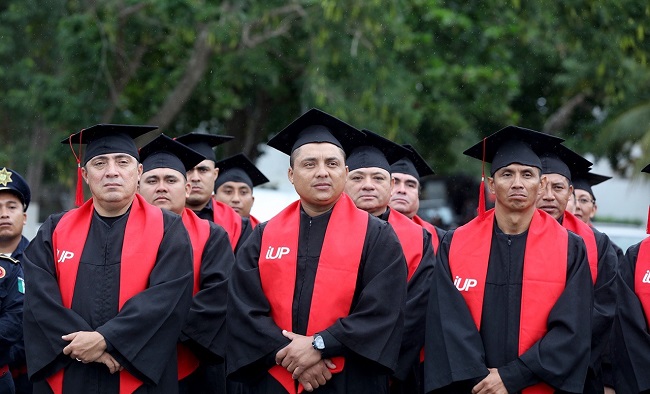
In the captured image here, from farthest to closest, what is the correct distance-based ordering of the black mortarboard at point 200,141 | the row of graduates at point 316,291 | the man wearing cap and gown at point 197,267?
the black mortarboard at point 200,141 → the man wearing cap and gown at point 197,267 → the row of graduates at point 316,291

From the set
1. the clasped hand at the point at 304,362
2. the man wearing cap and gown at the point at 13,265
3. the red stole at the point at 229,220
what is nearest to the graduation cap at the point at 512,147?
the clasped hand at the point at 304,362

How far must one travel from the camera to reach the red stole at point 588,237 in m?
6.45

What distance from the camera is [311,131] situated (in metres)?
5.88

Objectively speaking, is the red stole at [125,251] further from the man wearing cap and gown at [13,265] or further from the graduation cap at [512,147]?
the graduation cap at [512,147]

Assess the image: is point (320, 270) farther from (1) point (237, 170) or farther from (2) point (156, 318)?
(1) point (237, 170)

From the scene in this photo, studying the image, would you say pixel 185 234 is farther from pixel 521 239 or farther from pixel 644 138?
pixel 644 138

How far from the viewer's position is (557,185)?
7.08 m

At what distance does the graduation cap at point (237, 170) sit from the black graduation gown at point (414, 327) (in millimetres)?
2658

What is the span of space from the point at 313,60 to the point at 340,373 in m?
9.50

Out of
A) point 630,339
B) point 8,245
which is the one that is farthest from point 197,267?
point 630,339

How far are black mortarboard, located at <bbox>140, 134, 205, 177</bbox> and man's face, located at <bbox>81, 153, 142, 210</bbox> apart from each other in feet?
4.10

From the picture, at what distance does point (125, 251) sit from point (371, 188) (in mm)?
2025

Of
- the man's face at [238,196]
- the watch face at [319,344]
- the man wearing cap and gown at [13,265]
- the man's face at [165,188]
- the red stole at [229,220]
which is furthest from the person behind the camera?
the man's face at [238,196]

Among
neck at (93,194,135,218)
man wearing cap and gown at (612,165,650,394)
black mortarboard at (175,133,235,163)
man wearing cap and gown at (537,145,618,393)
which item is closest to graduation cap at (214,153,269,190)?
black mortarboard at (175,133,235,163)
